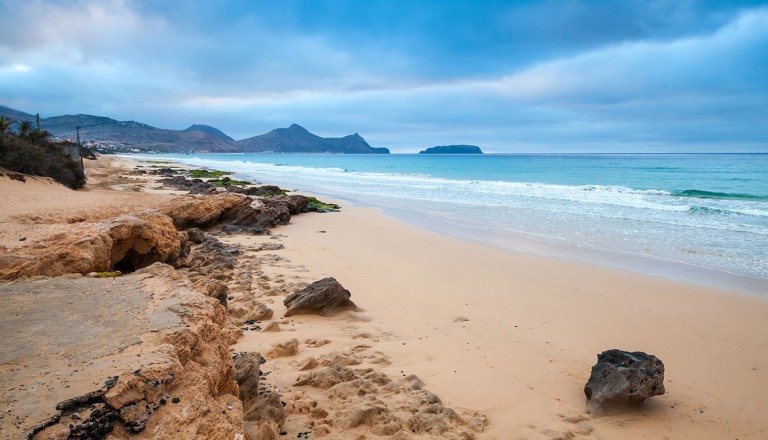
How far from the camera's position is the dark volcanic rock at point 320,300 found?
661 cm

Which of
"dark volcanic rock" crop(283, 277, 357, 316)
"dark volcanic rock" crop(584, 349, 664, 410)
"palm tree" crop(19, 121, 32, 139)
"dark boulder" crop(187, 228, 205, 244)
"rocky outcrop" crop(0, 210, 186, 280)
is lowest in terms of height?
"dark boulder" crop(187, 228, 205, 244)

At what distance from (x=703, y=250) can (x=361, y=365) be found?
36.7 ft

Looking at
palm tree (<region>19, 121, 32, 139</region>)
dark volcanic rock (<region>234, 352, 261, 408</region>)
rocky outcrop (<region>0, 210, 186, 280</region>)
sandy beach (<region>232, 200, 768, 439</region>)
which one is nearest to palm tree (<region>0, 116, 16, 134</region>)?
palm tree (<region>19, 121, 32, 139</region>)

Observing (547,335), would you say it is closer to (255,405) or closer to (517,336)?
(517,336)

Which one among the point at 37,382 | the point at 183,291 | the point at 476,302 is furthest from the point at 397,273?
the point at 37,382

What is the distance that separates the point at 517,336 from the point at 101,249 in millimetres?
5809

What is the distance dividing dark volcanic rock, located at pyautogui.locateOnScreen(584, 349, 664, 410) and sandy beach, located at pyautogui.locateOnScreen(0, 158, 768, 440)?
0.13 metres

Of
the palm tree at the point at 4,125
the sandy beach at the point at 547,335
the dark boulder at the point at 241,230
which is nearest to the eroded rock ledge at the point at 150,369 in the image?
the sandy beach at the point at 547,335

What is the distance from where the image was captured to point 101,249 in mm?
6191

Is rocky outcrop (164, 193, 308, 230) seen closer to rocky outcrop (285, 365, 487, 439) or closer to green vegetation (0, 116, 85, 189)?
rocky outcrop (285, 365, 487, 439)

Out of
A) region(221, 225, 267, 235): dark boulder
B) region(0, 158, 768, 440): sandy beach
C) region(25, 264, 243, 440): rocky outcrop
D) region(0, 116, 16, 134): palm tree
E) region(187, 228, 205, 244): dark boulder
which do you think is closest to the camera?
region(25, 264, 243, 440): rocky outcrop

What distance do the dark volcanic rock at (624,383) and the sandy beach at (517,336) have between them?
13 centimetres

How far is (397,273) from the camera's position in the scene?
9297 millimetres

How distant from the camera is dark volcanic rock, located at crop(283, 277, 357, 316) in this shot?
21.7 ft
